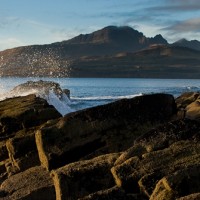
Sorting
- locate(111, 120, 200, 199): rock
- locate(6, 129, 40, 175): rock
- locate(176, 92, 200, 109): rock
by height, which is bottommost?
locate(176, 92, 200, 109): rock

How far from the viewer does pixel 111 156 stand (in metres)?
13.1

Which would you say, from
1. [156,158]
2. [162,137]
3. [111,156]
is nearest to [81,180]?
[111,156]

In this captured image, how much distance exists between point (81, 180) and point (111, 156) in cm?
114

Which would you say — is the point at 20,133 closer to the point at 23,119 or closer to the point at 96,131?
the point at 23,119

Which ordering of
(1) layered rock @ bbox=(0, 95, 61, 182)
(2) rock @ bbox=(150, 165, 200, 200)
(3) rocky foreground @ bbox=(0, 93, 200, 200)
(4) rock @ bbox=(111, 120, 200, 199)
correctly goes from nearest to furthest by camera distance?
(2) rock @ bbox=(150, 165, 200, 200) → (3) rocky foreground @ bbox=(0, 93, 200, 200) → (4) rock @ bbox=(111, 120, 200, 199) → (1) layered rock @ bbox=(0, 95, 61, 182)

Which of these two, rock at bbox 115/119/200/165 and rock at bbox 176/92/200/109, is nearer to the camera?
rock at bbox 115/119/200/165

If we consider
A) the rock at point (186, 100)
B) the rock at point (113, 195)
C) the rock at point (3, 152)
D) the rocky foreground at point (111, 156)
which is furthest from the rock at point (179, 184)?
the rock at point (186, 100)

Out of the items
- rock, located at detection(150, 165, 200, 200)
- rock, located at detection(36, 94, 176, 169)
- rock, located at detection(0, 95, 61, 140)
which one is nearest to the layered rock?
rock, located at detection(0, 95, 61, 140)

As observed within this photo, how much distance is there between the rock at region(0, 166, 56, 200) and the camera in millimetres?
13297

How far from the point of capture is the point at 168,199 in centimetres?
1031

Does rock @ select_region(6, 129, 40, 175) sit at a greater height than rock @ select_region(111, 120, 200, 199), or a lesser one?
lesser

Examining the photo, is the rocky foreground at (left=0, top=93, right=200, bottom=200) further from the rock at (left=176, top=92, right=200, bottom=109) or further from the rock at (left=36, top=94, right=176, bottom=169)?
the rock at (left=176, top=92, right=200, bottom=109)

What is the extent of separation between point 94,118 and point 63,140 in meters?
1.10

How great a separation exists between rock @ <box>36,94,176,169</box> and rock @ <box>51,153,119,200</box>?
254 centimetres
